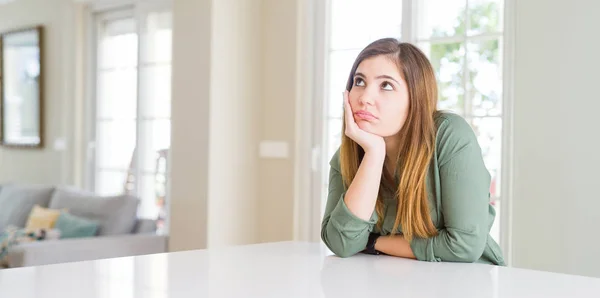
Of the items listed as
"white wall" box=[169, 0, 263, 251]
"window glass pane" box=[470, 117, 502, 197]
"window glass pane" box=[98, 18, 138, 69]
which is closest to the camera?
"window glass pane" box=[470, 117, 502, 197]

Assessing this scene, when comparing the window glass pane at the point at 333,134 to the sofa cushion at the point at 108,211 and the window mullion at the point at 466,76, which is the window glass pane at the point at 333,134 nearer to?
the window mullion at the point at 466,76

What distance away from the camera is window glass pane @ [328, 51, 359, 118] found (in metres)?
4.30

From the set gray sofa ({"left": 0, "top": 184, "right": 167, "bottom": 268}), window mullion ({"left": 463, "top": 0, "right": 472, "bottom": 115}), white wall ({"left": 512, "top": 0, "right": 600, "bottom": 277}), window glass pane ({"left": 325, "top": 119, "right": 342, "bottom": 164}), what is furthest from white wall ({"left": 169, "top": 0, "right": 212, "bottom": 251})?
white wall ({"left": 512, "top": 0, "right": 600, "bottom": 277})

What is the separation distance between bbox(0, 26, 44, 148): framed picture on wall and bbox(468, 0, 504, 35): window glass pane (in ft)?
13.3

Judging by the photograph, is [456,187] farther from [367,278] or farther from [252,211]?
[252,211]

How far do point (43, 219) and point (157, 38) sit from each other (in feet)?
4.84

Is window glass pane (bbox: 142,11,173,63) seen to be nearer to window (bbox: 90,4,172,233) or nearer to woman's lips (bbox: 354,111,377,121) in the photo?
window (bbox: 90,4,172,233)

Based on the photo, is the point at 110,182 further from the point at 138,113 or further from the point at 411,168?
the point at 411,168

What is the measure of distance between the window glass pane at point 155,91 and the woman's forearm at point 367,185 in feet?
11.8

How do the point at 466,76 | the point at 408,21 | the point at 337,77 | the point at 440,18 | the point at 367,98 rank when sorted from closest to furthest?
1. the point at 367,98
2. the point at 466,76
3. the point at 440,18
4. the point at 408,21
5. the point at 337,77

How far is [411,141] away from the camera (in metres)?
1.77

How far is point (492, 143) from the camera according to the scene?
140 inches

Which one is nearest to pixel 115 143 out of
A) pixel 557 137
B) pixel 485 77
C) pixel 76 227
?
pixel 76 227

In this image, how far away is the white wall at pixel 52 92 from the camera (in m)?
6.05
